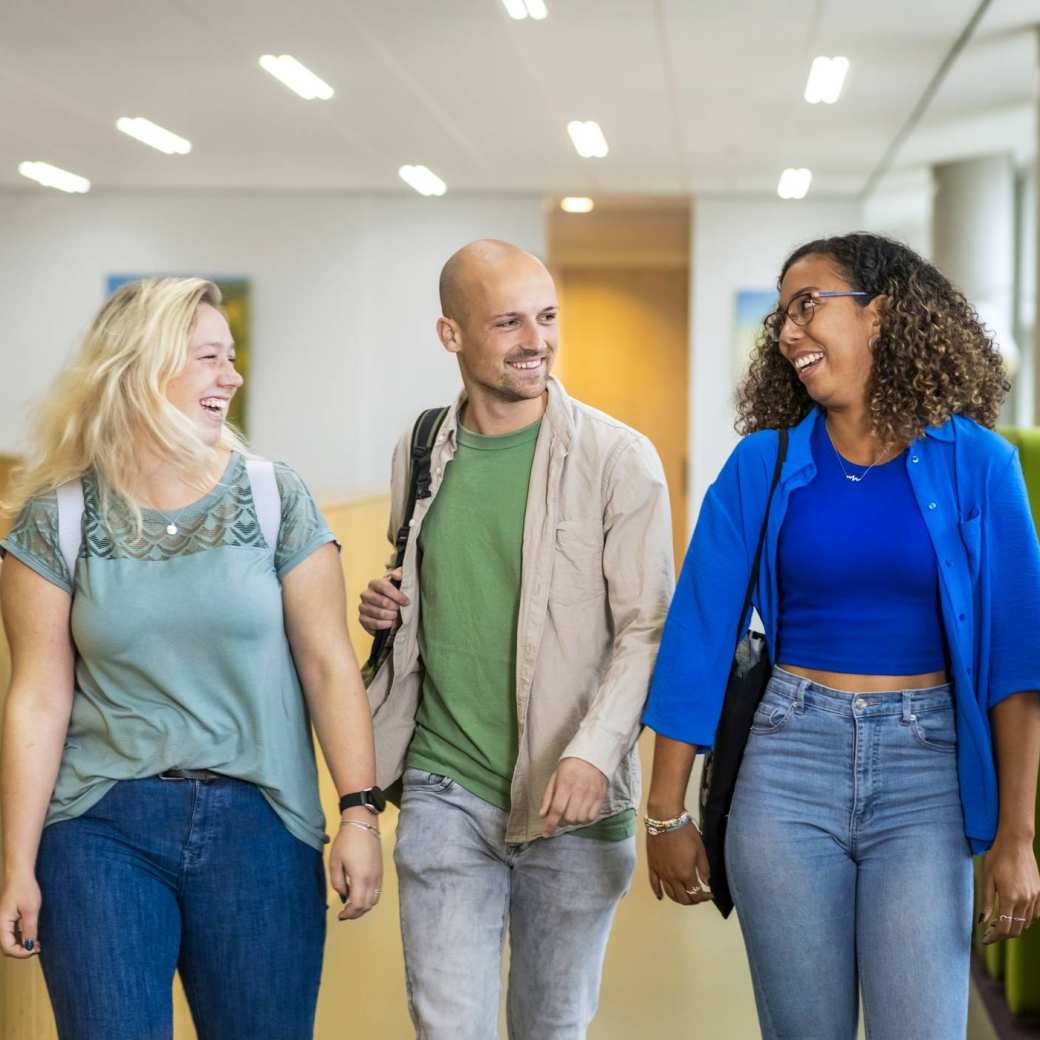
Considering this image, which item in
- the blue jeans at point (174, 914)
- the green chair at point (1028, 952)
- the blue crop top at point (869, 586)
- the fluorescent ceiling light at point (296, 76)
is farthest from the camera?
the fluorescent ceiling light at point (296, 76)

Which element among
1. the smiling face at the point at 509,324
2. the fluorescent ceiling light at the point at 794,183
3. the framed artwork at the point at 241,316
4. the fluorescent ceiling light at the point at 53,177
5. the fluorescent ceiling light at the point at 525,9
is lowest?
the smiling face at the point at 509,324

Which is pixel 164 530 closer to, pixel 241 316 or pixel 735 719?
pixel 735 719

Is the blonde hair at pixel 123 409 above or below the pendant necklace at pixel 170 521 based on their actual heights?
above

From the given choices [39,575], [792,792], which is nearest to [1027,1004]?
[792,792]

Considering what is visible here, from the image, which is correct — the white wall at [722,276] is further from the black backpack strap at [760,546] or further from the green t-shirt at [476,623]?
the black backpack strap at [760,546]

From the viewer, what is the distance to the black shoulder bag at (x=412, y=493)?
2.61m

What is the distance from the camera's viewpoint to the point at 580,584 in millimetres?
2473

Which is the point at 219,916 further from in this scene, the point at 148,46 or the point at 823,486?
the point at 148,46

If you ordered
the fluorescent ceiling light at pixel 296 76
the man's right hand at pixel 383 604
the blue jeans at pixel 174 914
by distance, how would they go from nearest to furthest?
the blue jeans at pixel 174 914
the man's right hand at pixel 383 604
the fluorescent ceiling light at pixel 296 76

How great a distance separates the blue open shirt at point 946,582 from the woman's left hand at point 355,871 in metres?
0.46

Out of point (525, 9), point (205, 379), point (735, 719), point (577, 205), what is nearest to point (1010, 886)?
point (735, 719)

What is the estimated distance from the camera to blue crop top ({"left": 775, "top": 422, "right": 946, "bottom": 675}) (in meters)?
2.12

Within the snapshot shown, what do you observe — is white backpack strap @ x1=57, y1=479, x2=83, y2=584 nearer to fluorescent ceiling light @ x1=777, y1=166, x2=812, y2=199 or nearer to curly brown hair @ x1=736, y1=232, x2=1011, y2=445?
curly brown hair @ x1=736, y1=232, x2=1011, y2=445

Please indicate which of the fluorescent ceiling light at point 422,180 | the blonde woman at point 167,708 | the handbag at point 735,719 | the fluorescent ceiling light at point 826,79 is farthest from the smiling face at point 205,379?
the fluorescent ceiling light at point 422,180
